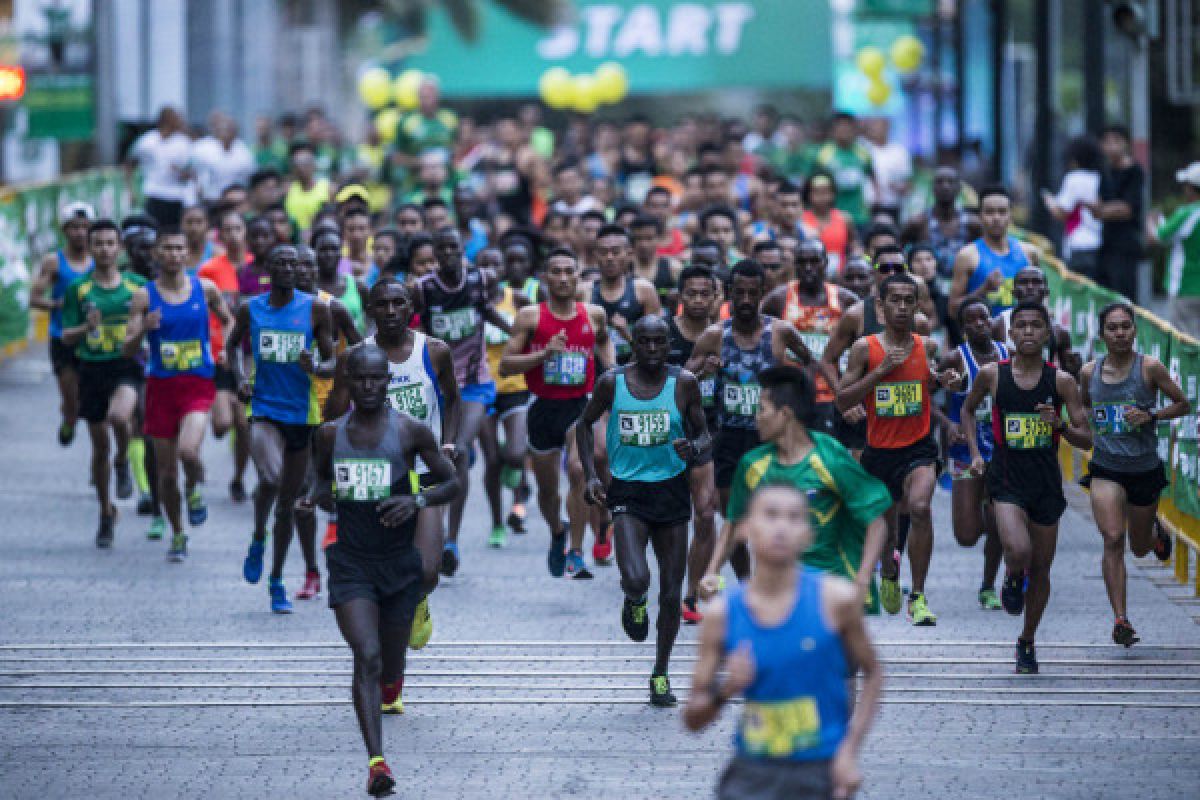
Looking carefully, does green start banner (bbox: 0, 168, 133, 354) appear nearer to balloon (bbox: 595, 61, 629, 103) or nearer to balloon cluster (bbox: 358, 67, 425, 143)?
balloon cluster (bbox: 358, 67, 425, 143)

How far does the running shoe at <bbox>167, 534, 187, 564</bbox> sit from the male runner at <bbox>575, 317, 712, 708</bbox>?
4517 mm

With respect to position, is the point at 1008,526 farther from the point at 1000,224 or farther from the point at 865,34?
the point at 865,34

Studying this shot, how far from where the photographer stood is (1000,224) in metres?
16.5

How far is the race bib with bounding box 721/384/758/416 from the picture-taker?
492 inches

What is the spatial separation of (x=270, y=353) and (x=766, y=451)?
5.24 metres

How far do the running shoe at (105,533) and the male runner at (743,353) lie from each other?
4833mm

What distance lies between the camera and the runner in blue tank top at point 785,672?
677cm

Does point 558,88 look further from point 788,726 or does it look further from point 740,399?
point 788,726

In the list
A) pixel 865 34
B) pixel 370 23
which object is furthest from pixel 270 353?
pixel 370 23

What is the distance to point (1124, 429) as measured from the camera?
12.2m

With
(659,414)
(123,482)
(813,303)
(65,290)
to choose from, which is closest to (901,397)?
(813,303)

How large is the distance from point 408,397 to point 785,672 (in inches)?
218

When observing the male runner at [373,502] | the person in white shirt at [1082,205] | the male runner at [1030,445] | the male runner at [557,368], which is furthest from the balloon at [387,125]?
the male runner at [373,502]

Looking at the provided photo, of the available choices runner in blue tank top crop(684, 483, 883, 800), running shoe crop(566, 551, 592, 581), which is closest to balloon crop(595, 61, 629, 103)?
running shoe crop(566, 551, 592, 581)
